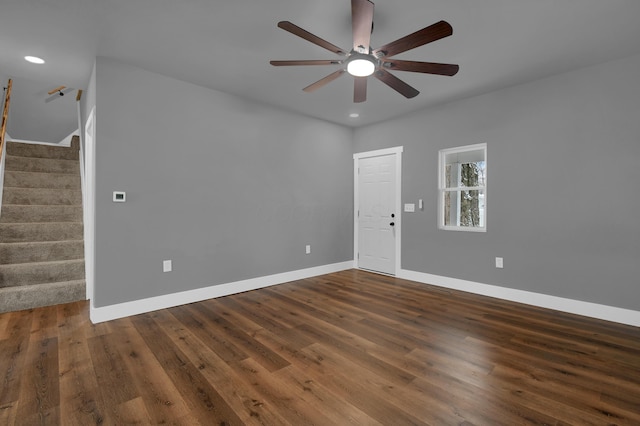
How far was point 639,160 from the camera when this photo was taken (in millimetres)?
2938

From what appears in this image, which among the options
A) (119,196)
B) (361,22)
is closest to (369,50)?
(361,22)

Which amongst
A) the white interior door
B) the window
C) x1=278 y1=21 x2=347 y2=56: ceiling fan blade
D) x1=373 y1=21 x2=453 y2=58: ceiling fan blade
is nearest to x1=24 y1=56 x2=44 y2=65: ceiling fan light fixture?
x1=278 y1=21 x2=347 y2=56: ceiling fan blade

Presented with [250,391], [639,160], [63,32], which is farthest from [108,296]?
[639,160]

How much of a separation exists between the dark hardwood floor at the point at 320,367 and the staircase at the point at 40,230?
11.6 inches

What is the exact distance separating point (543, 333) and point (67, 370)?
3968 millimetres

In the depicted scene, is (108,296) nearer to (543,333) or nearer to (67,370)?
(67,370)

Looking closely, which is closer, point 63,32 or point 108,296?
point 63,32

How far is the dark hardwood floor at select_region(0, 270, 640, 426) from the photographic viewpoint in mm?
1702

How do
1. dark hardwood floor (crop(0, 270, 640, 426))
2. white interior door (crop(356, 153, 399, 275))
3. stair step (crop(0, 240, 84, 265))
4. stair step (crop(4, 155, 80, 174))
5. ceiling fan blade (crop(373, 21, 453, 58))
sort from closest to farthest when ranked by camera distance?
dark hardwood floor (crop(0, 270, 640, 426))
ceiling fan blade (crop(373, 21, 453, 58))
stair step (crop(0, 240, 84, 265))
stair step (crop(4, 155, 80, 174))
white interior door (crop(356, 153, 399, 275))

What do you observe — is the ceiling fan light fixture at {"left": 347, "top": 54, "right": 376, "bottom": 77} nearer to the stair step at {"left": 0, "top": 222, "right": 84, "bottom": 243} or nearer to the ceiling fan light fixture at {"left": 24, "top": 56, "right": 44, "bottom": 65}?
the ceiling fan light fixture at {"left": 24, "top": 56, "right": 44, "bottom": 65}

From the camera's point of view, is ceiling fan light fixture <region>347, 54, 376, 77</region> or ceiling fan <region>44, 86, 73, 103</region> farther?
ceiling fan <region>44, 86, 73, 103</region>

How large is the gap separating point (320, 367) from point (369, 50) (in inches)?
94.4

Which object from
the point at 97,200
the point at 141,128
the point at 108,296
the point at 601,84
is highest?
the point at 601,84

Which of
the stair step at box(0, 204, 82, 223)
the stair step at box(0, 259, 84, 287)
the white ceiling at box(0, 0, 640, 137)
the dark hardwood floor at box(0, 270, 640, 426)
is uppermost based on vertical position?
the white ceiling at box(0, 0, 640, 137)
